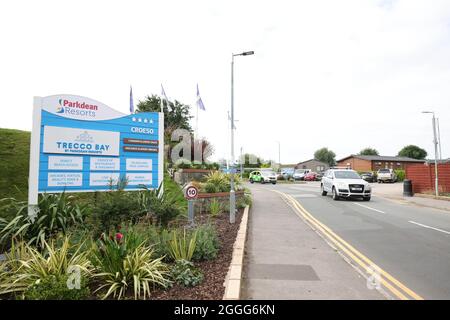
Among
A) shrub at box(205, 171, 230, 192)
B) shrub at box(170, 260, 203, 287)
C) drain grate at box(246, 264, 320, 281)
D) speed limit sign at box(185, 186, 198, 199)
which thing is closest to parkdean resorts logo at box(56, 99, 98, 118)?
speed limit sign at box(185, 186, 198, 199)

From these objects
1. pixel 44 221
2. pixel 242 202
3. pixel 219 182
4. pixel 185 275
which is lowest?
pixel 185 275

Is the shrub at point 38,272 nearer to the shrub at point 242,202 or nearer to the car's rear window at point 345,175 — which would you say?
the shrub at point 242,202

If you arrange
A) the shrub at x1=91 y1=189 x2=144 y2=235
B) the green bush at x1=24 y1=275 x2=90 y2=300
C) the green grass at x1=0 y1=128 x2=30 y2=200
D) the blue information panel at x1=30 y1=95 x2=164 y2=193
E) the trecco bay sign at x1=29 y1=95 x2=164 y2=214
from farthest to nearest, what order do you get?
1. the green grass at x1=0 y1=128 x2=30 y2=200
2. the blue information panel at x1=30 y1=95 x2=164 y2=193
3. the trecco bay sign at x1=29 y1=95 x2=164 y2=214
4. the shrub at x1=91 y1=189 x2=144 y2=235
5. the green bush at x1=24 y1=275 x2=90 y2=300

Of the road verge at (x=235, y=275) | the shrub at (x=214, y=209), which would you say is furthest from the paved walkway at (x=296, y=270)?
the shrub at (x=214, y=209)

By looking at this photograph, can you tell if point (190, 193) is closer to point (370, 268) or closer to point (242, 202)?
point (370, 268)

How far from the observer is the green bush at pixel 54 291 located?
11.5 ft

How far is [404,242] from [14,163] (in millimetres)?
13202

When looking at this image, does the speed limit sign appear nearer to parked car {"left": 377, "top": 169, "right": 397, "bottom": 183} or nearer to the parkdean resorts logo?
the parkdean resorts logo

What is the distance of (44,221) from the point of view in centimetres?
629

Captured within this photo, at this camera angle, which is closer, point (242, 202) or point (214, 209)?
point (214, 209)

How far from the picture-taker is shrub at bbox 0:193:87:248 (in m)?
5.86

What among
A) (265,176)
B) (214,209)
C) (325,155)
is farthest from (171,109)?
(325,155)

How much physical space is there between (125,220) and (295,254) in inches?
146

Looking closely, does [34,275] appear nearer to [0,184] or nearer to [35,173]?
[35,173]
